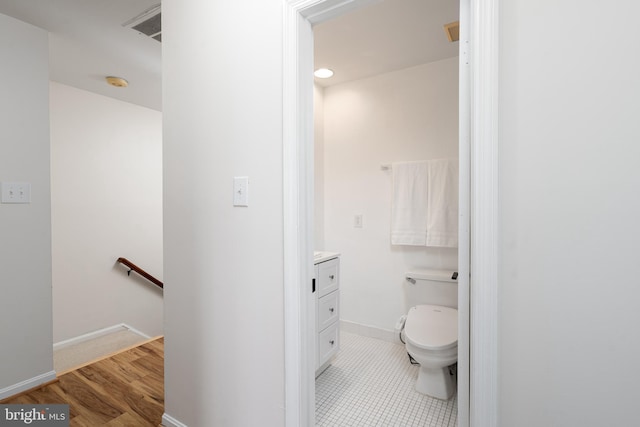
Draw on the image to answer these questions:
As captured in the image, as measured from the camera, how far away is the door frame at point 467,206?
0.80m

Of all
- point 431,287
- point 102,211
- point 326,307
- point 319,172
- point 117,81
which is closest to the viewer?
point 326,307

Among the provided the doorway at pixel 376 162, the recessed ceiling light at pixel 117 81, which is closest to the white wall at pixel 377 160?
the doorway at pixel 376 162

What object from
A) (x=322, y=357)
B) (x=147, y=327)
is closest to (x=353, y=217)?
(x=322, y=357)

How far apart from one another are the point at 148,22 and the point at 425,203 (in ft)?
7.73

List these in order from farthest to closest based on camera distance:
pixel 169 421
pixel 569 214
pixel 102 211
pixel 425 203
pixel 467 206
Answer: pixel 102 211 → pixel 425 203 → pixel 169 421 → pixel 467 206 → pixel 569 214

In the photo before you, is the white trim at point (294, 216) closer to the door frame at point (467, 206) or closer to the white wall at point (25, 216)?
the door frame at point (467, 206)

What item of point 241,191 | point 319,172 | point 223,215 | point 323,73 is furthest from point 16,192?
point 323,73

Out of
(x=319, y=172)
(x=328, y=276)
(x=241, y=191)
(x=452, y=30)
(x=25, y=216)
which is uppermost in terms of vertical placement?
(x=452, y=30)

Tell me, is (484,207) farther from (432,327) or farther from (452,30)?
(452,30)

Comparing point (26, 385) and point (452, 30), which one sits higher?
point (452, 30)

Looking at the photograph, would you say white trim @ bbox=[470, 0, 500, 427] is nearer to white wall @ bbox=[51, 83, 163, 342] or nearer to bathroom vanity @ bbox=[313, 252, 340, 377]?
bathroom vanity @ bbox=[313, 252, 340, 377]

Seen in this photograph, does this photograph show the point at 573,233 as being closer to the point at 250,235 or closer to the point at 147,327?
the point at 250,235

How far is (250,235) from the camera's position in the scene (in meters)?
1.25

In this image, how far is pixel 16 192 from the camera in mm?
1856
